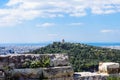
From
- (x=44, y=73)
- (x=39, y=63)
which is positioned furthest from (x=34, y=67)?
(x=44, y=73)

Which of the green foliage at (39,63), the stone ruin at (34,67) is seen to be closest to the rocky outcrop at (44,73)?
the stone ruin at (34,67)

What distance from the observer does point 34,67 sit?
9367mm

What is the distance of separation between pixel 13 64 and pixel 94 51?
228ft

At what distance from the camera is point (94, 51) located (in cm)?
7800

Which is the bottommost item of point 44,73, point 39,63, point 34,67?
point 44,73

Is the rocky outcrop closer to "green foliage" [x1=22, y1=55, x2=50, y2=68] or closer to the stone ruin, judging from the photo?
the stone ruin

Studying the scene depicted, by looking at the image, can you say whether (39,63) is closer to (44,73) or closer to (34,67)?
(34,67)

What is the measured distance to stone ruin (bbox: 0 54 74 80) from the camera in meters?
9.17

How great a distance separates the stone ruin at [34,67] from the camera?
9.17 meters

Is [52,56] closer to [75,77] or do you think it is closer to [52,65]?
[52,65]

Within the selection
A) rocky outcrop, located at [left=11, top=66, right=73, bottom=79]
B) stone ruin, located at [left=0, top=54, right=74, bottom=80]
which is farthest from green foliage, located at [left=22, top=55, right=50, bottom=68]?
rocky outcrop, located at [left=11, top=66, right=73, bottom=79]

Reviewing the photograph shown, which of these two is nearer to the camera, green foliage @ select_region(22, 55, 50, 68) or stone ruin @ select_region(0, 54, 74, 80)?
stone ruin @ select_region(0, 54, 74, 80)

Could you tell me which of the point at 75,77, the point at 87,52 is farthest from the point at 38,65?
the point at 87,52

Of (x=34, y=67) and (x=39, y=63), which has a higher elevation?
(x=39, y=63)
